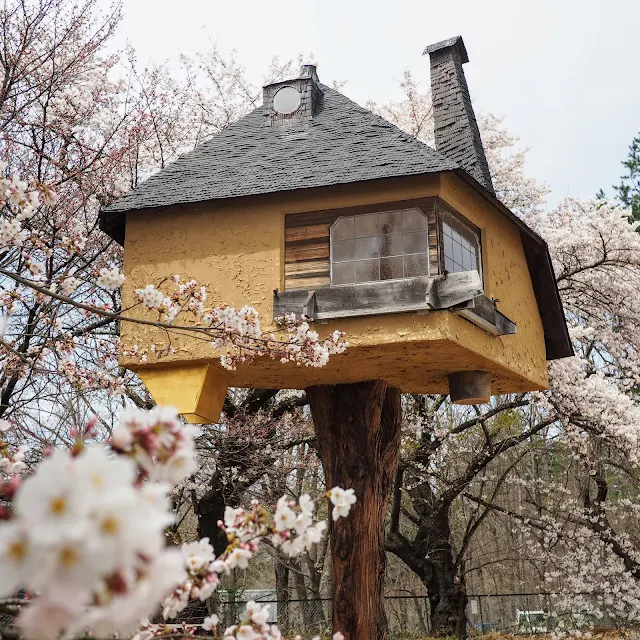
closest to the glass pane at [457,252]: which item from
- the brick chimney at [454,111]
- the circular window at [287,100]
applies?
the brick chimney at [454,111]

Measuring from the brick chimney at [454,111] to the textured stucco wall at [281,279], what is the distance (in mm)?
1597

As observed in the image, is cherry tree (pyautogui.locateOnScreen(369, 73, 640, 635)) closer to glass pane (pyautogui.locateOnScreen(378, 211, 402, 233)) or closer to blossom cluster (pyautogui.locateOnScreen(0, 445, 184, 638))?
glass pane (pyautogui.locateOnScreen(378, 211, 402, 233))

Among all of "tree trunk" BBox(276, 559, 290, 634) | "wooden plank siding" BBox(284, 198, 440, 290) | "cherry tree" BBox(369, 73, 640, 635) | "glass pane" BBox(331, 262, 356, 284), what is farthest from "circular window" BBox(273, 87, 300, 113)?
"tree trunk" BBox(276, 559, 290, 634)

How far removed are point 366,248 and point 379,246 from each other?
0.44 feet

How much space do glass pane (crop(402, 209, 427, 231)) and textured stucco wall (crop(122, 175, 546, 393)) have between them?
160mm

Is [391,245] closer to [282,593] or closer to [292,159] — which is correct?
[292,159]

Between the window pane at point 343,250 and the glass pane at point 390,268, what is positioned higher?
the window pane at point 343,250

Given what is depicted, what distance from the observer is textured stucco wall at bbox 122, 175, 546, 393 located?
24.6 ft

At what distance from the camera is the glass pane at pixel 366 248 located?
7.88m

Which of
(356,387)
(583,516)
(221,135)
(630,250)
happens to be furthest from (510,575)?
(221,135)

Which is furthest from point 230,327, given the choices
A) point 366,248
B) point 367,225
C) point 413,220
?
point 413,220

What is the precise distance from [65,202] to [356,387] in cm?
460

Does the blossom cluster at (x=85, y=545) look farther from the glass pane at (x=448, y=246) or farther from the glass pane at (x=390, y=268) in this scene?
the glass pane at (x=448, y=246)

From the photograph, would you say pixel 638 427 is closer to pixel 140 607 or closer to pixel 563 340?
pixel 563 340
